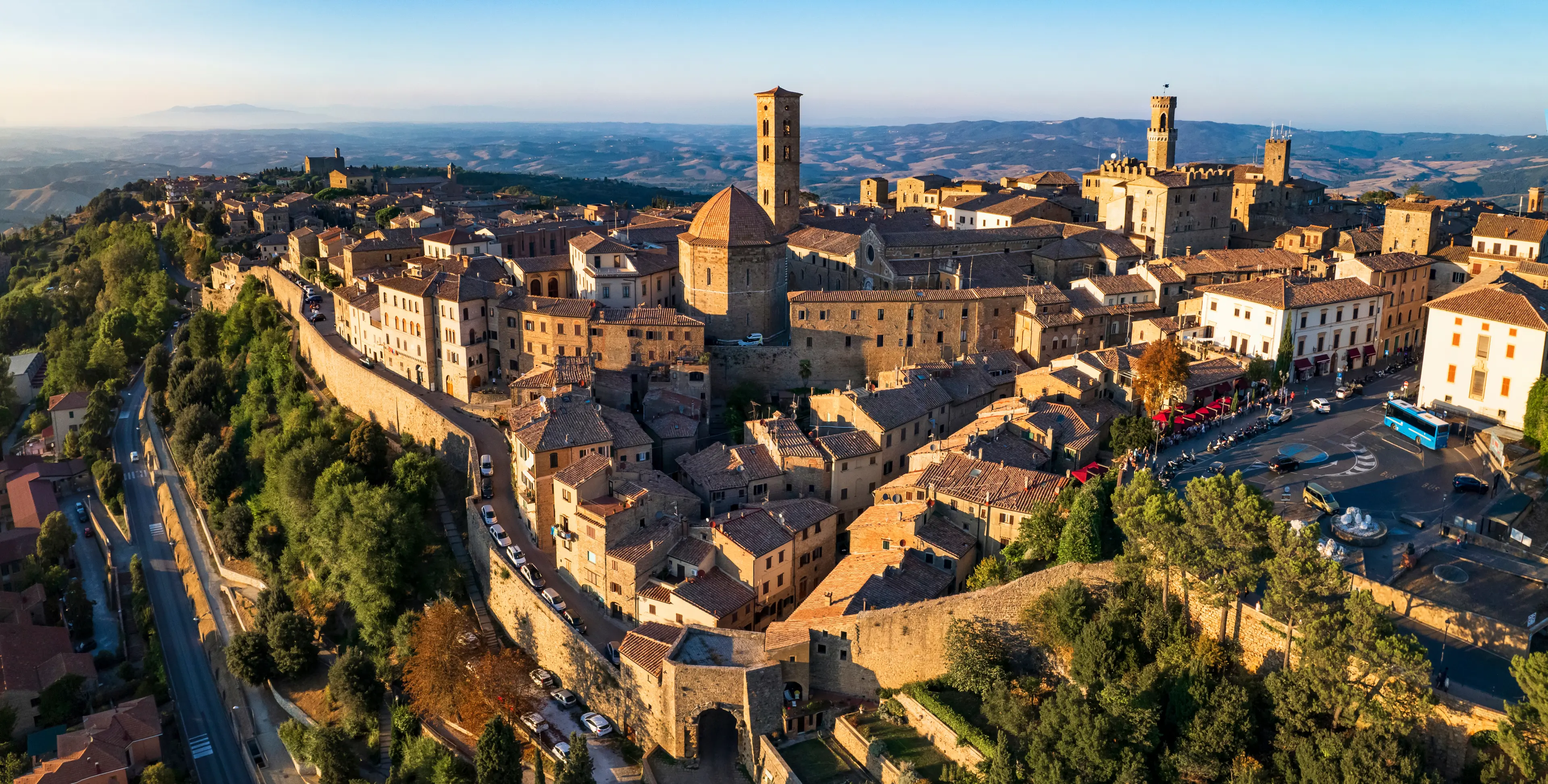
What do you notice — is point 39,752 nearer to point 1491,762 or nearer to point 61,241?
point 1491,762

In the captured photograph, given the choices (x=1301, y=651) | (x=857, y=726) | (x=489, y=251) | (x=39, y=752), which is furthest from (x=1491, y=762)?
(x=489, y=251)

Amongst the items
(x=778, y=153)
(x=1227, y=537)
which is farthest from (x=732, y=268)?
(x=1227, y=537)

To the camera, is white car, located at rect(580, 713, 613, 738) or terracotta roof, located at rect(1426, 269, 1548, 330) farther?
terracotta roof, located at rect(1426, 269, 1548, 330)

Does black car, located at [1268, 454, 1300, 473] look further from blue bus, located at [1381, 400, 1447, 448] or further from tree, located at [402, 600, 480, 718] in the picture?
tree, located at [402, 600, 480, 718]

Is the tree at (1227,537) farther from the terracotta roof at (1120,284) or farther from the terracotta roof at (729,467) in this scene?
the terracotta roof at (1120,284)

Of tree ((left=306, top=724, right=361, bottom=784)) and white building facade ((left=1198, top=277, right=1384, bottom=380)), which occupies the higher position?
white building facade ((left=1198, top=277, right=1384, bottom=380))

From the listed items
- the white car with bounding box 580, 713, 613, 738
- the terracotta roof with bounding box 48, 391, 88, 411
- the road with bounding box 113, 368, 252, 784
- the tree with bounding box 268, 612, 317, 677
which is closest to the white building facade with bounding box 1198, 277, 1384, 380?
the white car with bounding box 580, 713, 613, 738
